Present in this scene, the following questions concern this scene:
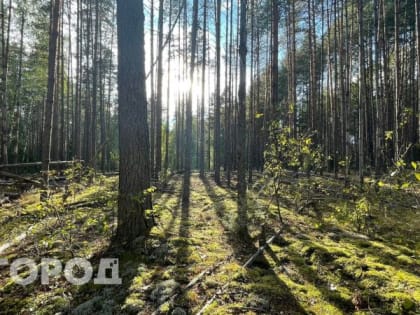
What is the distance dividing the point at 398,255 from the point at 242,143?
292 cm

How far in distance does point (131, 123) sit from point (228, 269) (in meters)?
2.58

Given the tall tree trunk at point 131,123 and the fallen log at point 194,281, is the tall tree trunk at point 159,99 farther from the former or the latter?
the fallen log at point 194,281

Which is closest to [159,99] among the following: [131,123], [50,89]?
[50,89]

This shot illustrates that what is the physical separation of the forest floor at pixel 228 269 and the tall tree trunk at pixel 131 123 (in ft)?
0.98

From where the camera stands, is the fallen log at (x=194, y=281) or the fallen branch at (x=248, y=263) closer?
the fallen branch at (x=248, y=263)

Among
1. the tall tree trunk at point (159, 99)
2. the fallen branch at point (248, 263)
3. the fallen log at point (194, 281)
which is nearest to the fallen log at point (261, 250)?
the fallen branch at point (248, 263)

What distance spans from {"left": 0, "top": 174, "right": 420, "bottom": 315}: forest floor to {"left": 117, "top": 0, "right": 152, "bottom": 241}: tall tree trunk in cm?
30

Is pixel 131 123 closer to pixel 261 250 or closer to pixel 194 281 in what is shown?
pixel 194 281

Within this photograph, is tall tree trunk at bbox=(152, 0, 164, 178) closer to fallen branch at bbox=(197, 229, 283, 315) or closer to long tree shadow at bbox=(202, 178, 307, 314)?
fallen branch at bbox=(197, 229, 283, 315)

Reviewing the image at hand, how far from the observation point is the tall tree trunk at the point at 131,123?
4.30 meters

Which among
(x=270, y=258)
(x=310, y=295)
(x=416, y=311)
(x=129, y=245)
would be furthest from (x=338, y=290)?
(x=129, y=245)

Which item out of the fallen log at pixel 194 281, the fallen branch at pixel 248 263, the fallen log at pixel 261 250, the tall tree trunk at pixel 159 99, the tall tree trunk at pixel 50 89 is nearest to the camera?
the fallen branch at pixel 248 263

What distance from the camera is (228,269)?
350cm

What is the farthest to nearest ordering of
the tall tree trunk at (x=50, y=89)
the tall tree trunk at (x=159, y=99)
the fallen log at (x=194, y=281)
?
the tall tree trunk at (x=159, y=99)
the tall tree trunk at (x=50, y=89)
the fallen log at (x=194, y=281)
